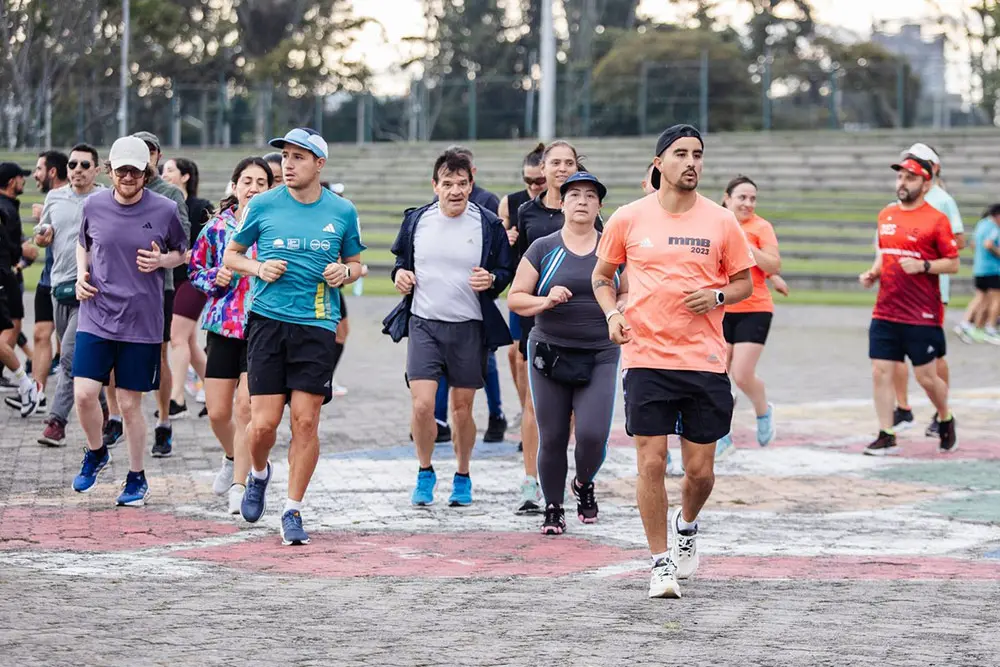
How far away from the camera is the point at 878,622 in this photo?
604 cm

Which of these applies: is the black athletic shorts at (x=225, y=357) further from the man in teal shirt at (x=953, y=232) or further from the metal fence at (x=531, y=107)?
the metal fence at (x=531, y=107)

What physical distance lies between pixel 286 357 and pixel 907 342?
5.31 meters

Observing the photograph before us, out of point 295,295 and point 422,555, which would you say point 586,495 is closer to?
point 422,555

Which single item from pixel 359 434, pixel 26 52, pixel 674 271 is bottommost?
pixel 359 434

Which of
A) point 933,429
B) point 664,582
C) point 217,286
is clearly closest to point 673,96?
point 933,429

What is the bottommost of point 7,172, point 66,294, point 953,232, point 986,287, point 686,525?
point 686,525

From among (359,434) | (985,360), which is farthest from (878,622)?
(985,360)

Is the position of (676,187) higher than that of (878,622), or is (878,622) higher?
(676,187)

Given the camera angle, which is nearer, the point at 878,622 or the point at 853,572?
the point at 878,622

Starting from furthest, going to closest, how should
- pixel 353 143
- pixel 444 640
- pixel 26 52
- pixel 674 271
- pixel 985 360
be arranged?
pixel 353 143 → pixel 26 52 → pixel 985 360 → pixel 674 271 → pixel 444 640

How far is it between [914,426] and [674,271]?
6774 millimetres

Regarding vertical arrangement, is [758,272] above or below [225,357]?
above

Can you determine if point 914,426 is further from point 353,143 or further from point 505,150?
point 353,143

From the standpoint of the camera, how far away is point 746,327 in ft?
36.8
